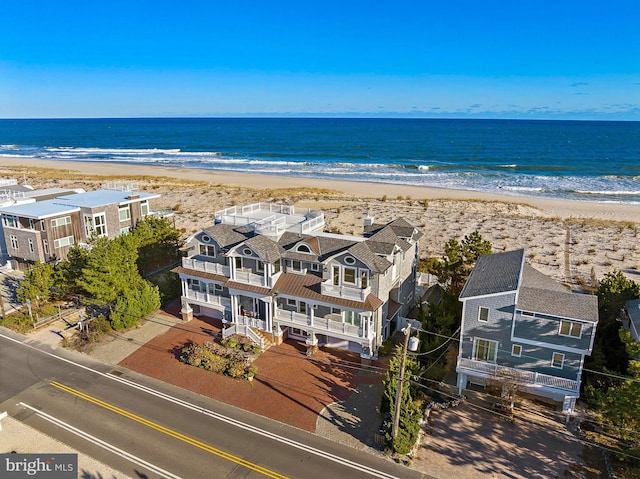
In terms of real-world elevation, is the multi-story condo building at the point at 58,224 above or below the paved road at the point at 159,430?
above

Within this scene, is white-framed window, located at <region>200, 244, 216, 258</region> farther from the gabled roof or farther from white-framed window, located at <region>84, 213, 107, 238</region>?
white-framed window, located at <region>84, 213, 107, 238</region>

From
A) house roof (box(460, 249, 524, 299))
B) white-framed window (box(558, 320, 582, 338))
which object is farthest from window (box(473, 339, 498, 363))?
white-framed window (box(558, 320, 582, 338))

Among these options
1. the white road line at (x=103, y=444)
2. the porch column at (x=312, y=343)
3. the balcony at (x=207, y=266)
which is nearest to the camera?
the white road line at (x=103, y=444)

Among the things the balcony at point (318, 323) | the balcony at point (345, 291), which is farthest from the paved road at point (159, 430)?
the balcony at point (345, 291)

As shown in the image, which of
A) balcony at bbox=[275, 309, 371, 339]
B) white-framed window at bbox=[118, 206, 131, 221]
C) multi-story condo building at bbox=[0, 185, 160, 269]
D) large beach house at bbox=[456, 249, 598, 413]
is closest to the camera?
large beach house at bbox=[456, 249, 598, 413]

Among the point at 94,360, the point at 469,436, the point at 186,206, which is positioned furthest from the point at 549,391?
the point at 186,206

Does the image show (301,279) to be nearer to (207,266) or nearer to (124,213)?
(207,266)

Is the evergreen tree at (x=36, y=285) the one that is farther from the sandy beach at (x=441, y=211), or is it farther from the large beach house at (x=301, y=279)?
the sandy beach at (x=441, y=211)
